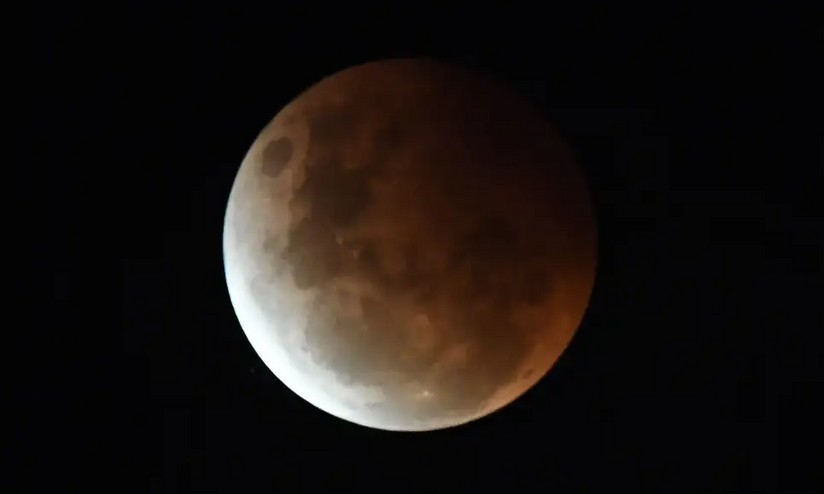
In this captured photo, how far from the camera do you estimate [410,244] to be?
5.95 ft

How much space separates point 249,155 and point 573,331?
73cm

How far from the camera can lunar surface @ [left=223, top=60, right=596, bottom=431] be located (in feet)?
6.00

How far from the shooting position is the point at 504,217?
6.08ft

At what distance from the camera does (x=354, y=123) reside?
1902 mm

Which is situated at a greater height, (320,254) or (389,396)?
(320,254)

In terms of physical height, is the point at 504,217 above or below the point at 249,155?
below

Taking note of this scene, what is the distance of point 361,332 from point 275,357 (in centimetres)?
25

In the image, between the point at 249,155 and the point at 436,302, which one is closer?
the point at 436,302

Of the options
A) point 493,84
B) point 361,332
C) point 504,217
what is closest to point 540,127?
point 493,84

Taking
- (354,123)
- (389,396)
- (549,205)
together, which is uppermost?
(354,123)

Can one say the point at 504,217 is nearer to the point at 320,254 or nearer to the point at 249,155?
the point at 320,254

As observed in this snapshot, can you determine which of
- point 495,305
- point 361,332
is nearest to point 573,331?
point 495,305

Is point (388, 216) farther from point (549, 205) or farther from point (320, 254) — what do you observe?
point (549, 205)

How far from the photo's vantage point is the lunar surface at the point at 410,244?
72.0 inches
